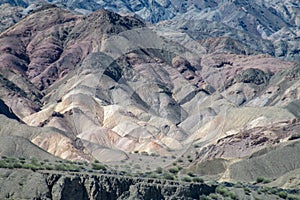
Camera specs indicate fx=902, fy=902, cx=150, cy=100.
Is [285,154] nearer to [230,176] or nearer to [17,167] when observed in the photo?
[230,176]

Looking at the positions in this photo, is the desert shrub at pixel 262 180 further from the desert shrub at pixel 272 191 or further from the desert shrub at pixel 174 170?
the desert shrub at pixel 174 170

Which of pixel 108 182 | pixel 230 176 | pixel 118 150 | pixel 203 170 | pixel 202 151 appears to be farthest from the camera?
pixel 118 150

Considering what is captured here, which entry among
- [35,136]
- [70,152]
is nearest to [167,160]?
[70,152]

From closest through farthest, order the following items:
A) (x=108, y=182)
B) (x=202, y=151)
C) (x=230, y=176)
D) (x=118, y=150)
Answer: (x=108, y=182)
(x=230, y=176)
(x=202, y=151)
(x=118, y=150)

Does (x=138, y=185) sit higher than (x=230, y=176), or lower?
lower

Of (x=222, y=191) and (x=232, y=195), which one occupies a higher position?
(x=222, y=191)

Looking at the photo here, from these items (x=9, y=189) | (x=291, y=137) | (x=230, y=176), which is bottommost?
(x=9, y=189)

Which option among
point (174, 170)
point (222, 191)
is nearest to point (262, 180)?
point (174, 170)

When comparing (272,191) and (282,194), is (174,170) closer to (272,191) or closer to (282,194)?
(272,191)

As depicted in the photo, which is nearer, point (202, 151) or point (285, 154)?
point (285, 154)
